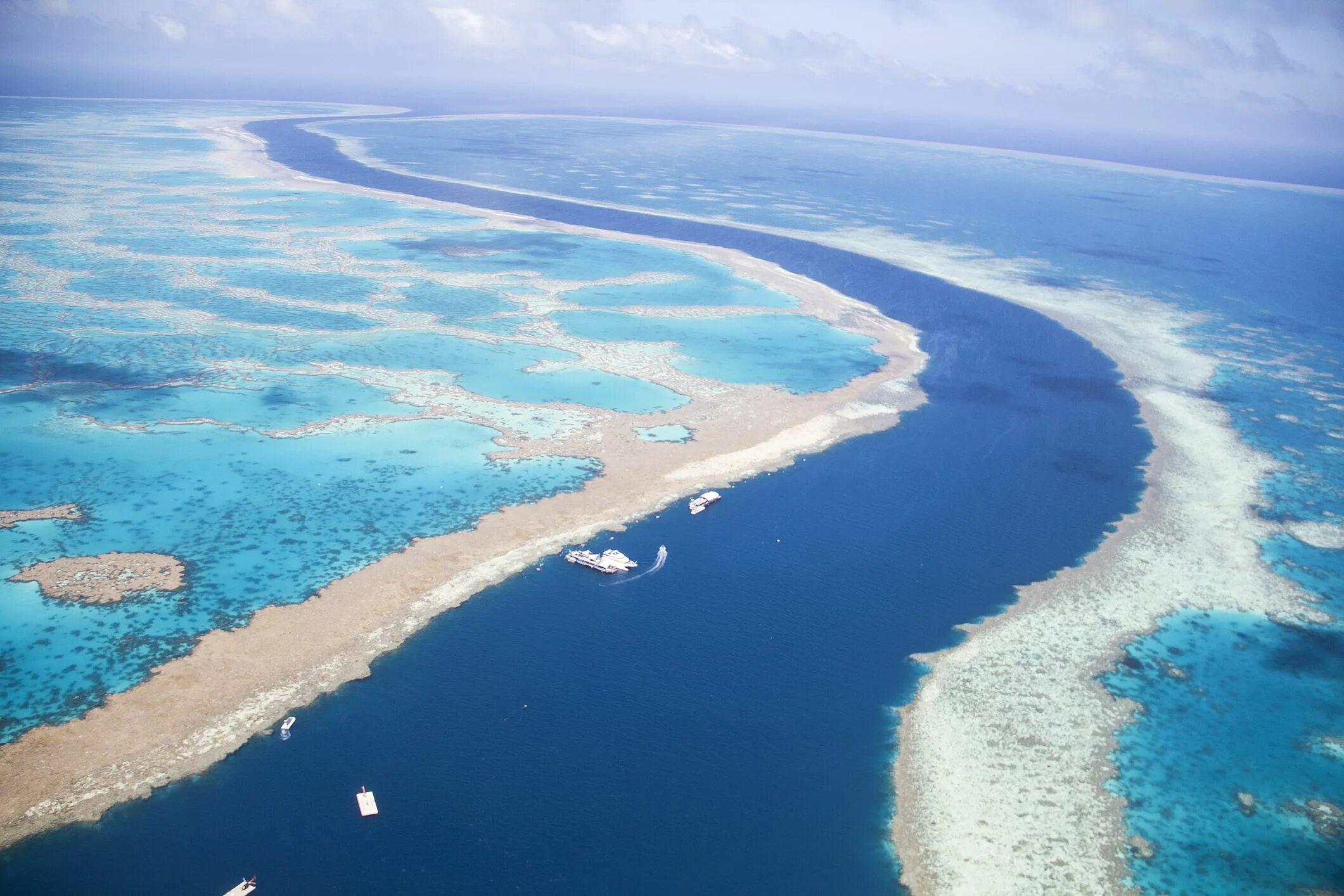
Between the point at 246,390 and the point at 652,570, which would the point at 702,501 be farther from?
the point at 246,390

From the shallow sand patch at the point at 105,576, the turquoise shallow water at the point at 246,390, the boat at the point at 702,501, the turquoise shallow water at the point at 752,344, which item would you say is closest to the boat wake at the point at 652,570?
the boat at the point at 702,501

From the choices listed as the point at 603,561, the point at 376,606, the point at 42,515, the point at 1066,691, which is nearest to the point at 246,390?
the point at 42,515

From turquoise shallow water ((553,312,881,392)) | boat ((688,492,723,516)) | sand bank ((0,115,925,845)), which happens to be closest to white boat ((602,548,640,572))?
sand bank ((0,115,925,845))

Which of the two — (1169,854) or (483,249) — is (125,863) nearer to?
(1169,854)

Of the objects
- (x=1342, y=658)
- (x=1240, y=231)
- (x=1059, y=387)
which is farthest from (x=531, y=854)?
(x=1240, y=231)

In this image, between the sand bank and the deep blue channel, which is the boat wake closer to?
the deep blue channel
